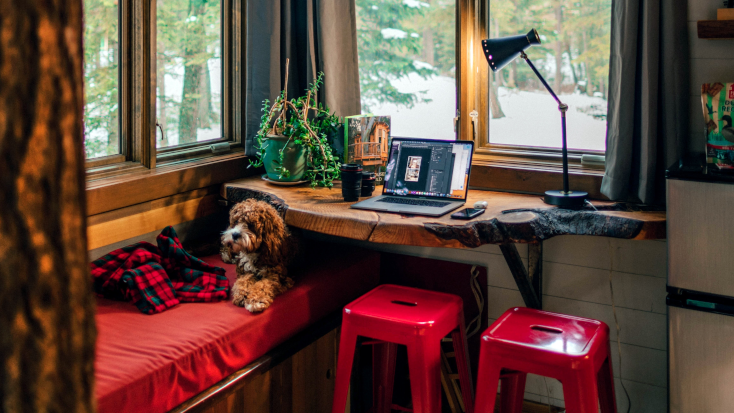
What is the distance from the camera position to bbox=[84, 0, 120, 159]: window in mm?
2102

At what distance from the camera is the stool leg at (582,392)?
1.57 meters

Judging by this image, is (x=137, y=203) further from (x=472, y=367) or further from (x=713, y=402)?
(x=713, y=402)

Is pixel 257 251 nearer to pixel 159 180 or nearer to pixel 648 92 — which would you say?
pixel 159 180

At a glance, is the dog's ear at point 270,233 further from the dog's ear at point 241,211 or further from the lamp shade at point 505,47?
the lamp shade at point 505,47

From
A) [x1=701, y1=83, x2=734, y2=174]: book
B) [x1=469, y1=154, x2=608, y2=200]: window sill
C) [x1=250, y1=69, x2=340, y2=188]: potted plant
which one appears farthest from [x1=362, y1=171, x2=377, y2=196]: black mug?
[x1=701, y1=83, x2=734, y2=174]: book

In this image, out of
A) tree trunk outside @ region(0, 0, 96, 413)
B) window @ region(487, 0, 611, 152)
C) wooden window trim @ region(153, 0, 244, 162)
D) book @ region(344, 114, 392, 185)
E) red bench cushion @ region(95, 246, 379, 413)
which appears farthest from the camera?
Result: wooden window trim @ region(153, 0, 244, 162)

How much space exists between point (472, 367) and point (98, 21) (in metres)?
1.94

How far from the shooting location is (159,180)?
229 cm

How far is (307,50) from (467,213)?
118cm

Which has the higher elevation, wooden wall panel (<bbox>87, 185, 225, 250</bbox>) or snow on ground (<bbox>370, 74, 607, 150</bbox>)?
snow on ground (<bbox>370, 74, 607, 150</bbox>)

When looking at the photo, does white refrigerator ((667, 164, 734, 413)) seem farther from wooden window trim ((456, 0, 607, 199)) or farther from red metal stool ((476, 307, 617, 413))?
wooden window trim ((456, 0, 607, 199))

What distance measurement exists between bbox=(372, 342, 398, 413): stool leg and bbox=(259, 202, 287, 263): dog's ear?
545 millimetres

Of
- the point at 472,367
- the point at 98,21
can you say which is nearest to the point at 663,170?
the point at 472,367

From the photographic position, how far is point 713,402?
165 centimetres
